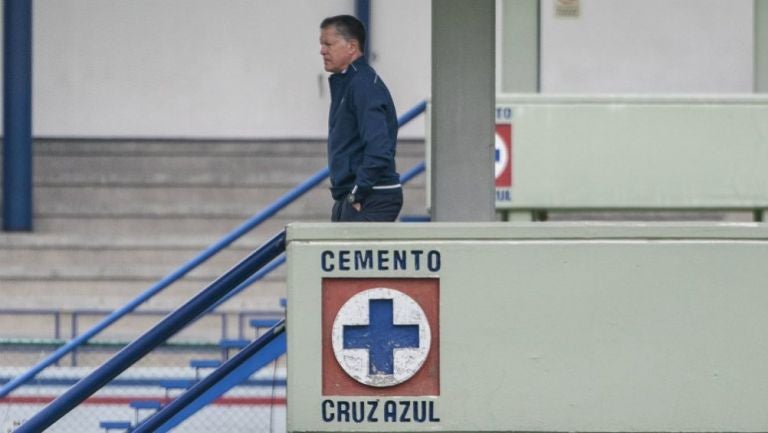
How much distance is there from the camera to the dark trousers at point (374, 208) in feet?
23.2

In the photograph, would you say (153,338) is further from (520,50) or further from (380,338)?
(520,50)

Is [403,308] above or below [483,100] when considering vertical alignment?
below

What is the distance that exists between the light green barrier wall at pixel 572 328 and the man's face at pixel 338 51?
2.12 m

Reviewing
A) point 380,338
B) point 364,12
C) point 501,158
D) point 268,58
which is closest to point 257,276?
point 501,158

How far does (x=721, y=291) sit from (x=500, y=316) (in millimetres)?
653

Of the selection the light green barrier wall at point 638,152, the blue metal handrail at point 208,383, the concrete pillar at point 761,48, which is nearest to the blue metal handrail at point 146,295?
the light green barrier wall at point 638,152

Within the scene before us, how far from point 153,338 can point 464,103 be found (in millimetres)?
1304

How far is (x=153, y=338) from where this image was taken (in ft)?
19.5

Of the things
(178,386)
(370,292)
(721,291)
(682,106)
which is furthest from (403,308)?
(682,106)

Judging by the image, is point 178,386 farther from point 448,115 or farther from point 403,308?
point 403,308

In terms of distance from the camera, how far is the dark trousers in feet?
23.2

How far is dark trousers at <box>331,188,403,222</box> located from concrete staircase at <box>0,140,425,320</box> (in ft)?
23.4

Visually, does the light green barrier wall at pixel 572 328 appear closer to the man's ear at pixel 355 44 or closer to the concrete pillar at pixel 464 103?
the concrete pillar at pixel 464 103

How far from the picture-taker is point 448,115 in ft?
19.5
